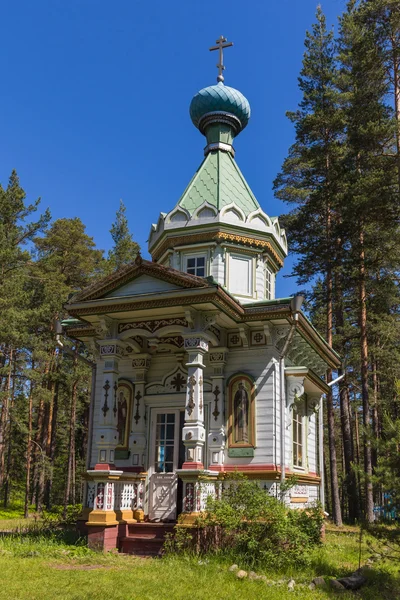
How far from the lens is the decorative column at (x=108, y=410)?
1094cm

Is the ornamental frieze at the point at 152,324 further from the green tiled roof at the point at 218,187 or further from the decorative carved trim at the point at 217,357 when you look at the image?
the green tiled roof at the point at 218,187

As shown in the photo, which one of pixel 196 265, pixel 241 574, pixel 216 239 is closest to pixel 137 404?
pixel 196 265

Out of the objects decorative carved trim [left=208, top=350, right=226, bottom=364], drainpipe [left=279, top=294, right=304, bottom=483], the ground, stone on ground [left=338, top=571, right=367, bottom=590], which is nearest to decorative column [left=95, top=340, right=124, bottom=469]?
the ground

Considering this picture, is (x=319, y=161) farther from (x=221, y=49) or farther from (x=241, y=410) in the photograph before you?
(x=241, y=410)

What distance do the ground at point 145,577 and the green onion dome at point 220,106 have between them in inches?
449

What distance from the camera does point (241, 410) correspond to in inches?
464

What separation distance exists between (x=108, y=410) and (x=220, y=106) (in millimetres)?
9378

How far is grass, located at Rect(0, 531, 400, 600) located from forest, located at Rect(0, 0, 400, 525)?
3.36 metres

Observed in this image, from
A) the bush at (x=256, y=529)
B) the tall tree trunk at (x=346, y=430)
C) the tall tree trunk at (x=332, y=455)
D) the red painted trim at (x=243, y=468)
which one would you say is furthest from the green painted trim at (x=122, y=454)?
the tall tree trunk at (x=346, y=430)

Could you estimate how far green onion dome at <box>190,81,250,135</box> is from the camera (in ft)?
53.0

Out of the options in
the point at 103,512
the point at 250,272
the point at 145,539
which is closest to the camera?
the point at 103,512

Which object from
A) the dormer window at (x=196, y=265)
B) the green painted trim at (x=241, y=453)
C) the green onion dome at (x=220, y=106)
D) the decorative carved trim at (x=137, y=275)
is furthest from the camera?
the green onion dome at (x=220, y=106)

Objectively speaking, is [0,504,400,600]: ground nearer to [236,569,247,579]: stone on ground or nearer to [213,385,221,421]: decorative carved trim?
[236,569,247,579]: stone on ground

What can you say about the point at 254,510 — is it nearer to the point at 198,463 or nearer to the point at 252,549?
the point at 252,549
